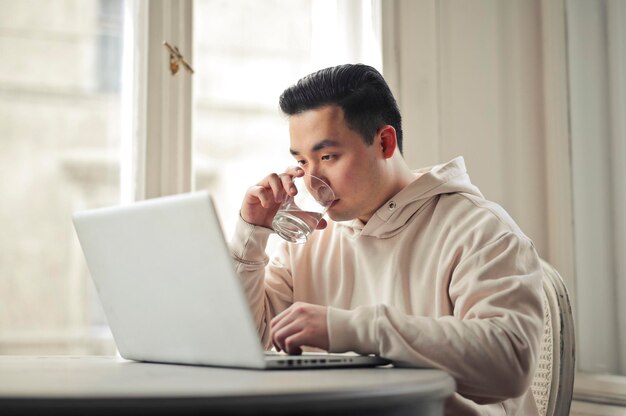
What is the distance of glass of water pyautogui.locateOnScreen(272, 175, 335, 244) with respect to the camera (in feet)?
4.89

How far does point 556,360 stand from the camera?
1624 mm

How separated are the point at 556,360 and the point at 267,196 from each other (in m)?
0.68

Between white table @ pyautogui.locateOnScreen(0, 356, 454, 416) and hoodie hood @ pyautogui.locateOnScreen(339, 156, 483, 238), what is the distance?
0.58m

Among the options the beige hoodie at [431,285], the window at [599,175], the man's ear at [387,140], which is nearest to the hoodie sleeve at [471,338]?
the beige hoodie at [431,285]

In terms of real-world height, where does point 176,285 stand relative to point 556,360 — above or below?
above

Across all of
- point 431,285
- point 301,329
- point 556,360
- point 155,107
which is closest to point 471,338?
point 301,329

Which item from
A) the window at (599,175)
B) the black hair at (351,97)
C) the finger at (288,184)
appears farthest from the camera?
the window at (599,175)

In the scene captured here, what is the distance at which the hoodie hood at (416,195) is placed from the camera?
A: 1.55 metres

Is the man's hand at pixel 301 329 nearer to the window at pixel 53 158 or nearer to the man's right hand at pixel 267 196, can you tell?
the man's right hand at pixel 267 196

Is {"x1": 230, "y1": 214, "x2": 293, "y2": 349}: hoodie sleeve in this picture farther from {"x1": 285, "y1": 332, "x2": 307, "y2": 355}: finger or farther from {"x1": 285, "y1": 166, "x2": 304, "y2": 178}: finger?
{"x1": 285, "y1": 332, "x2": 307, "y2": 355}: finger

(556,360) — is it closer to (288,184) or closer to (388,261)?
(388,261)

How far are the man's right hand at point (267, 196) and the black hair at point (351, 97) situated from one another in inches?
6.5

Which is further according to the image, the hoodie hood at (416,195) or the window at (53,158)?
the window at (53,158)

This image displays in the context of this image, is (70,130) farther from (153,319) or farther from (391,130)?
(153,319)
